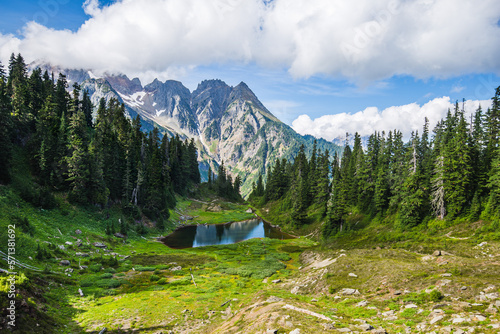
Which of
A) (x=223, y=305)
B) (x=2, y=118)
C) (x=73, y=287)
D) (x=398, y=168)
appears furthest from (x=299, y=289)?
(x=2, y=118)

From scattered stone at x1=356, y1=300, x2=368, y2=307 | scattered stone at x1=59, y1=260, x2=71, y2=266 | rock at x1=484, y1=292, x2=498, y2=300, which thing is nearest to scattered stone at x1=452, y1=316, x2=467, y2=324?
rock at x1=484, y1=292, x2=498, y2=300

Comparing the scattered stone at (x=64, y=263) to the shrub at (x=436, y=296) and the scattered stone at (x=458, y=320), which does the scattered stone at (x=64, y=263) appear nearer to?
the shrub at (x=436, y=296)

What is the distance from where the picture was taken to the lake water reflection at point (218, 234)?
7368 centimetres

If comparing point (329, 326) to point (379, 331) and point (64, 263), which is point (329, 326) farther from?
point (64, 263)

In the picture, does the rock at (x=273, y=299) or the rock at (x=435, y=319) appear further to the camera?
the rock at (x=273, y=299)

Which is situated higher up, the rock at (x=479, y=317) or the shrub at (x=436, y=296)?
the rock at (x=479, y=317)

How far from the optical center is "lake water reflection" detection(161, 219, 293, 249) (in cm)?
7368

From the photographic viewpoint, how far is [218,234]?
9000cm

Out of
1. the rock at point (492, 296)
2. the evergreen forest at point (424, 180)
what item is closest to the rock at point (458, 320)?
the rock at point (492, 296)

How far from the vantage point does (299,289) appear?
28719 millimetres

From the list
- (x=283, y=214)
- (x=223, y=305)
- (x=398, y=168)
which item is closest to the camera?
(x=223, y=305)

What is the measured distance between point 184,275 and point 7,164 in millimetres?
38293

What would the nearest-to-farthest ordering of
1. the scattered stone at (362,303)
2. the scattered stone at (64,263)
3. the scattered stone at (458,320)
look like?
1. the scattered stone at (458,320)
2. the scattered stone at (362,303)
3. the scattered stone at (64,263)

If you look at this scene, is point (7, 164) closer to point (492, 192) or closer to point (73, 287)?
point (73, 287)
